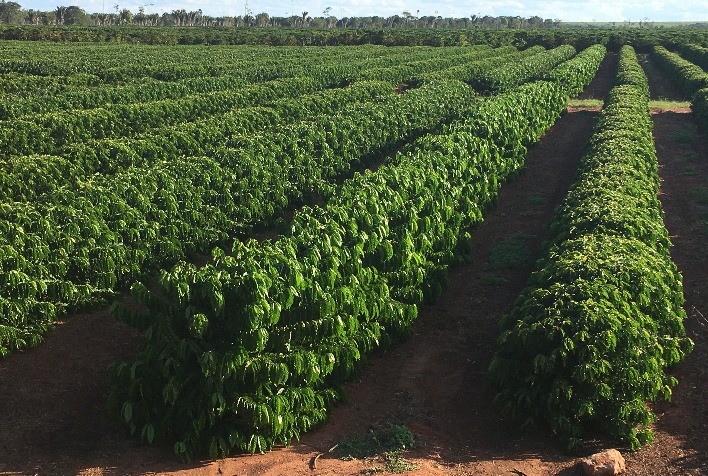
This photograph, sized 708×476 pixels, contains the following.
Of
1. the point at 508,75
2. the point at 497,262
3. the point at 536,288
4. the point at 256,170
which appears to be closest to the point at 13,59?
the point at 508,75

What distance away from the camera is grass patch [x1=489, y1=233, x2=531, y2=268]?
14828mm

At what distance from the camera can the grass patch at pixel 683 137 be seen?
1088 inches

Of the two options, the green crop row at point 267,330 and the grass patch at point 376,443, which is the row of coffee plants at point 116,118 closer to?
the green crop row at point 267,330

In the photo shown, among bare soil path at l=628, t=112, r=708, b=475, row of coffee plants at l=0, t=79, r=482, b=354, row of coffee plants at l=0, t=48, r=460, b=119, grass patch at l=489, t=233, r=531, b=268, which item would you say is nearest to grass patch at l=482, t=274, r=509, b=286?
grass patch at l=489, t=233, r=531, b=268

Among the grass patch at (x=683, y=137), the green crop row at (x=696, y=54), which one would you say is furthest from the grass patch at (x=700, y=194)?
the green crop row at (x=696, y=54)

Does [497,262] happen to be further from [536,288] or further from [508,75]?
[508,75]

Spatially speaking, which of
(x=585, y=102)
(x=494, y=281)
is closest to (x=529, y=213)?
(x=494, y=281)

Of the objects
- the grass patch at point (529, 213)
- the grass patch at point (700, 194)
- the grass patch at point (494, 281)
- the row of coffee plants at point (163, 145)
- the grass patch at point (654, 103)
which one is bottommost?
the grass patch at point (494, 281)

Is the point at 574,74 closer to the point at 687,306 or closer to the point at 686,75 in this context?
the point at 686,75

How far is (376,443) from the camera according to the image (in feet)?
27.9

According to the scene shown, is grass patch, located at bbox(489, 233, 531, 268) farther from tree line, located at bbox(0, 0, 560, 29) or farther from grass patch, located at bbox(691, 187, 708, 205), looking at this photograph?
tree line, located at bbox(0, 0, 560, 29)

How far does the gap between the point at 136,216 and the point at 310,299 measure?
5848 millimetres

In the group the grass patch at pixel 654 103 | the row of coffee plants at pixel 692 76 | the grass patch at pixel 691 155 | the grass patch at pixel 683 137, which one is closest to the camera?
the grass patch at pixel 691 155

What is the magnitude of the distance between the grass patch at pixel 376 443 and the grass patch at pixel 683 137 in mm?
23389
